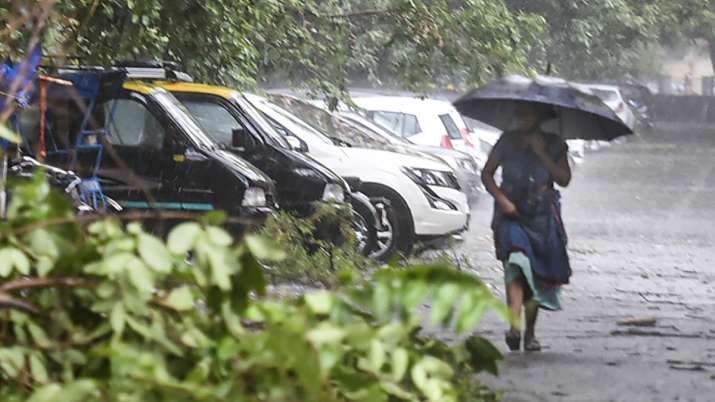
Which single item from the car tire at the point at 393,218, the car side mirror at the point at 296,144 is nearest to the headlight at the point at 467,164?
the car tire at the point at 393,218

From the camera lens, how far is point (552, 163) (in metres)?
9.20

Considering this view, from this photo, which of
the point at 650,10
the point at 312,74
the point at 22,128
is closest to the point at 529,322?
the point at 22,128

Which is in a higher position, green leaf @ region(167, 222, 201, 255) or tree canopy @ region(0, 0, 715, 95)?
green leaf @ region(167, 222, 201, 255)

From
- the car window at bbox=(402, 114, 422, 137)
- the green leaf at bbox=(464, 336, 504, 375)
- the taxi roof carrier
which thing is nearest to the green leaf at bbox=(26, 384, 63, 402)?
the green leaf at bbox=(464, 336, 504, 375)

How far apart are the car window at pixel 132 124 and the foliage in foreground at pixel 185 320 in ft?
29.4

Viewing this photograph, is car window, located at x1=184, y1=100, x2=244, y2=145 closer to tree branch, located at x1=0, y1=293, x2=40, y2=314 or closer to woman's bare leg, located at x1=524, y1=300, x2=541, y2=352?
woman's bare leg, located at x1=524, y1=300, x2=541, y2=352

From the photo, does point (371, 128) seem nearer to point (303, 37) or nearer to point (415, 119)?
point (303, 37)

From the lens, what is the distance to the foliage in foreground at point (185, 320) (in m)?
3.94

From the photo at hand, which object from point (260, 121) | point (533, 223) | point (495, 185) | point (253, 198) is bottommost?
point (253, 198)

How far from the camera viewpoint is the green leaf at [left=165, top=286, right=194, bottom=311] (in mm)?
4227

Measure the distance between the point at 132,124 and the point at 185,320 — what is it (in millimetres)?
9383

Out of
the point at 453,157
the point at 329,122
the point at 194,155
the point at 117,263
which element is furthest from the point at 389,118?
the point at 117,263

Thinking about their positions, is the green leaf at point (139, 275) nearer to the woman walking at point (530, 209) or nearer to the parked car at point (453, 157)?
the woman walking at point (530, 209)

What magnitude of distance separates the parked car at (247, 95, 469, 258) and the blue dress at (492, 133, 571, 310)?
543cm
